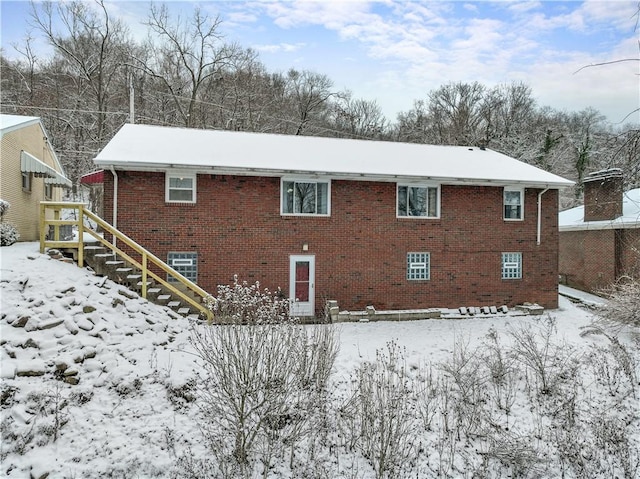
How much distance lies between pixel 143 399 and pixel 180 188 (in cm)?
742

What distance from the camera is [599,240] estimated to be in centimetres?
1828

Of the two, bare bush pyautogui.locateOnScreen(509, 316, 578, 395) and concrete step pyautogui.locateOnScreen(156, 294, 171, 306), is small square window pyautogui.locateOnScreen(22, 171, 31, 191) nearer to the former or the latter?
concrete step pyautogui.locateOnScreen(156, 294, 171, 306)

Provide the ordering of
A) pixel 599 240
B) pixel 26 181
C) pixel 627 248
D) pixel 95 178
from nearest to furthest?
pixel 95 178
pixel 26 181
pixel 627 248
pixel 599 240

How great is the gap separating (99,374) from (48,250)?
493 centimetres

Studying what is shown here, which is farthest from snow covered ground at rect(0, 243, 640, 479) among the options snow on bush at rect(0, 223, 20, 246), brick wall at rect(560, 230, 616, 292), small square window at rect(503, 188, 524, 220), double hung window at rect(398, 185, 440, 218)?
brick wall at rect(560, 230, 616, 292)

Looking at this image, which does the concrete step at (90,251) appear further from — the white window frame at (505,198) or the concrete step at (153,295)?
the white window frame at (505,198)

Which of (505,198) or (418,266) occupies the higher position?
(505,198)

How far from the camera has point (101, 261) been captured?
31.7 ft

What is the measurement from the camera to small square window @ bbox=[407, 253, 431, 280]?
13.5 m

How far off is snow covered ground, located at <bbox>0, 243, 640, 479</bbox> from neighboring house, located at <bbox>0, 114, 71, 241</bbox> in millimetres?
5227

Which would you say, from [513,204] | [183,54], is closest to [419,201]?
[513,204]

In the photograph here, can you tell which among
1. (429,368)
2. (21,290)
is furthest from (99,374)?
(429,368)

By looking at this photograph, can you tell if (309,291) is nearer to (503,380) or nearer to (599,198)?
(503,380)

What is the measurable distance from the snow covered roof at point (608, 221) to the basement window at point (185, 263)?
55.1ft
